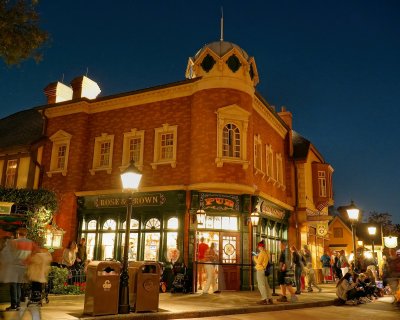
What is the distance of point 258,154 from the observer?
20312 millimetres

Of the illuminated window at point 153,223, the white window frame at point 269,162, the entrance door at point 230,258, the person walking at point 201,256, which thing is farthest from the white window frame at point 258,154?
the illuminated window at point 153,223

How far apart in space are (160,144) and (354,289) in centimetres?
999

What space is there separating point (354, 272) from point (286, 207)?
7.89 meters

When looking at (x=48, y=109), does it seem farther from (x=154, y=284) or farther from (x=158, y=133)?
(x=154, y=284)

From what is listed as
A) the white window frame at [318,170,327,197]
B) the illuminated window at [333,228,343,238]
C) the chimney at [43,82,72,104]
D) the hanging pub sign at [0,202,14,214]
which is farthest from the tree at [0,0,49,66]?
the illuminated window at [333,228,343,238]

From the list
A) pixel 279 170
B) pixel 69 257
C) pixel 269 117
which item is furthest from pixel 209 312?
pixel 279 170

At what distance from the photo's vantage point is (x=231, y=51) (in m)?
18.6

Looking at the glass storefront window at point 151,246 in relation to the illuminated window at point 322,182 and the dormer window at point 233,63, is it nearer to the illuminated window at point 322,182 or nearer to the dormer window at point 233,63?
the dormer window at point 233,63

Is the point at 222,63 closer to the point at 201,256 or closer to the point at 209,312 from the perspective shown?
the point at 201,256

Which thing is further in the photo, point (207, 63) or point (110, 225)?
point (110, 225)

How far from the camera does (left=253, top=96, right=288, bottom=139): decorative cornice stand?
806 inches

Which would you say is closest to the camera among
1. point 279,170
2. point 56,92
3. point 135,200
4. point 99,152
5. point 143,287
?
point 143,287

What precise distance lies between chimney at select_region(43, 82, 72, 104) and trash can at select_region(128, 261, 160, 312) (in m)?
16.6

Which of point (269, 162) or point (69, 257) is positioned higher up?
point (269, 162)
